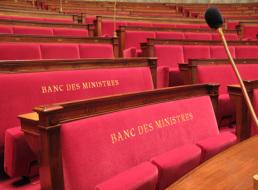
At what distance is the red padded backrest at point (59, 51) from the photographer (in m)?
0.52

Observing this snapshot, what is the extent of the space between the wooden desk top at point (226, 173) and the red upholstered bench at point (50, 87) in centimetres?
15

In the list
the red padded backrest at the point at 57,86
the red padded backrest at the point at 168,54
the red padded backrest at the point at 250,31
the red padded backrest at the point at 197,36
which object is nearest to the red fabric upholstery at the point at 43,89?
the red padded backrest at the point at 57,86

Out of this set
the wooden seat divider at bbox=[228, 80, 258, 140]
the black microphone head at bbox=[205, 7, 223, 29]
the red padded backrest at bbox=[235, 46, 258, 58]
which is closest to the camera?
the black microphone head at bbox=[205, 7, 223, 29]

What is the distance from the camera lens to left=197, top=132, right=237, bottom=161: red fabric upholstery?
0.97ft

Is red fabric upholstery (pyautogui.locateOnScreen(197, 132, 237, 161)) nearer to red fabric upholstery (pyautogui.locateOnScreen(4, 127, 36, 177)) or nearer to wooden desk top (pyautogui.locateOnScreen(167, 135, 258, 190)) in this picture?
wooden desk top (pyautogui.locateOnScreen(167, 135, 258, 190))

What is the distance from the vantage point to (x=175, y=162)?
0.87 feet

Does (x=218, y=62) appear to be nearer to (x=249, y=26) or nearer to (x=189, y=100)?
(x=189, y=100)

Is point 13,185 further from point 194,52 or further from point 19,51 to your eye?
point 194,52

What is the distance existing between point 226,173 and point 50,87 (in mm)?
227

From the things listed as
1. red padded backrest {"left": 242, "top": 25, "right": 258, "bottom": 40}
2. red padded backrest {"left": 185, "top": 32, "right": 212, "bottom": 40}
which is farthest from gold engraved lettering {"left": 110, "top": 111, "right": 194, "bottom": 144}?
red padded backrest {"left": 242, "top": 25, "right": 258, "bottom": 40}

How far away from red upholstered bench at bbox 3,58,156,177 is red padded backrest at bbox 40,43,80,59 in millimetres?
121

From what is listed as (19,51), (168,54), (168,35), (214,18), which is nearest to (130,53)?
(168,54)

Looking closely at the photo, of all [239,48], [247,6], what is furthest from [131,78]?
[247,6]

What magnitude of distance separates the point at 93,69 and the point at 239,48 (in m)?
0.46
